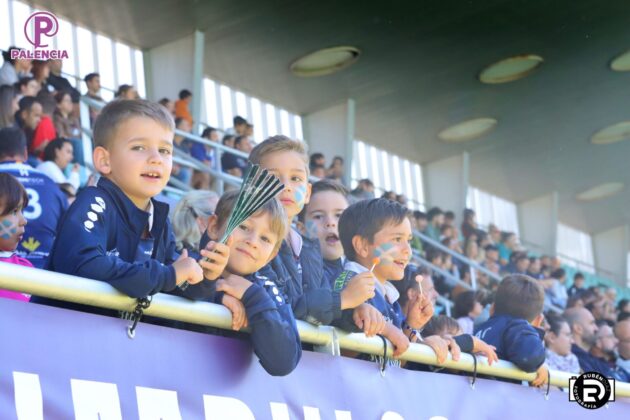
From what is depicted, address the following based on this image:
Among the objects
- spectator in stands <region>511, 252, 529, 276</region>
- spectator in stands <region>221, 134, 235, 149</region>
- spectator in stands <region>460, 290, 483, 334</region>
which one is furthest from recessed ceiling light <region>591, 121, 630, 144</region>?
spectator in stands <region>460, 290, 483, 334</region>

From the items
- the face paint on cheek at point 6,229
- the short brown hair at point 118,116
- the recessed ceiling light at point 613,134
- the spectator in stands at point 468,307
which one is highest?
the recessed ceiling light at point 613,134

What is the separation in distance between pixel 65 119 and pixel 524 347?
551cm

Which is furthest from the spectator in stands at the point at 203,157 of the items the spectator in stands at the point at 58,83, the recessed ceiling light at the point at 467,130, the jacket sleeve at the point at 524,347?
the recessed ceiling light at the point at 467,130

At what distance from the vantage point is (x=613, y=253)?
27875mm

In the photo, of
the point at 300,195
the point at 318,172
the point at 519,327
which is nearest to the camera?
the point at 300,195

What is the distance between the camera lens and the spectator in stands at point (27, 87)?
845cm

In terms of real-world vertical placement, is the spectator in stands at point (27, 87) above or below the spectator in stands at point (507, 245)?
below

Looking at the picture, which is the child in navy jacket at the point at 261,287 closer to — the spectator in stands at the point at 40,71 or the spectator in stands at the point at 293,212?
the spectator in stands at the point at 293,212

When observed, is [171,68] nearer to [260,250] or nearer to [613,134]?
[613,134]

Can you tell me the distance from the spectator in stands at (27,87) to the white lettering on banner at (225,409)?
6.17 metres

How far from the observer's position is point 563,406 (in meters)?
4.18

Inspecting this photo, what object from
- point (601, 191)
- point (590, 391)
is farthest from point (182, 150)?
point (601, 191)

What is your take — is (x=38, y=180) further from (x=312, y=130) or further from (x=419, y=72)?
(x=312, y=130)

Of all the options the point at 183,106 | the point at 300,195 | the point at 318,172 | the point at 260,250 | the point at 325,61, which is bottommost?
the point at 260,250
